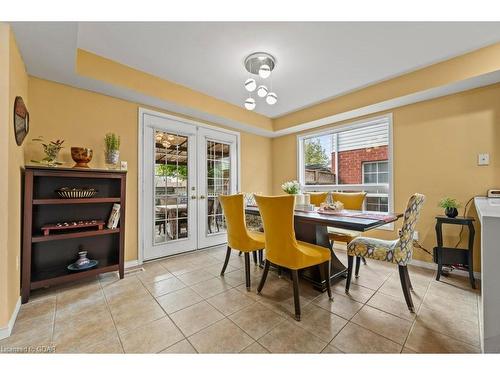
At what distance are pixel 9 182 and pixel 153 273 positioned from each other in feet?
5.23

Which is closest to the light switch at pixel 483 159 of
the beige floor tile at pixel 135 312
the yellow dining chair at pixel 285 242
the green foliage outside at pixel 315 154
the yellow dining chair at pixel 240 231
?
the green foliage outside at pixel 315 154

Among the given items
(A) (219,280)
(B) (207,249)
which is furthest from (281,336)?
(B) (207,249)

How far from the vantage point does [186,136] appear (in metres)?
3.33

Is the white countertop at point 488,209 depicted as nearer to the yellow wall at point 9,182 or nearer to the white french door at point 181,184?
the yellow wall at point 9,182

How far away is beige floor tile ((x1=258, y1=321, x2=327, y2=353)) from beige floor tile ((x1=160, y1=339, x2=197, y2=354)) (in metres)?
0.44

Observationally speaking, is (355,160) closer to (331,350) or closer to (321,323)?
(321,323)

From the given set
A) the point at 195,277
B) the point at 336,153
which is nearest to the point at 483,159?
the point at 336,153

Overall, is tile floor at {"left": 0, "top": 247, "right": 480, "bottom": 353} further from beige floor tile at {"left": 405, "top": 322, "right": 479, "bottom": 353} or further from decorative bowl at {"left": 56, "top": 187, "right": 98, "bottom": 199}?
decorative bowl at {"left": 56, "top": 187, "right": 98, "bottom": 199}

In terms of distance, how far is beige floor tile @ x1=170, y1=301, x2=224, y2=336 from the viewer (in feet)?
4.99

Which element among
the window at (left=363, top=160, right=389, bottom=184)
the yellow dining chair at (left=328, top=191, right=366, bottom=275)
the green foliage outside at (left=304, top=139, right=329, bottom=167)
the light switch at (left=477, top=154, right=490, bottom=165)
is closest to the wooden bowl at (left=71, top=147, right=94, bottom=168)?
the yellow dining chair at (left=328, top=191, right=366, bottom=275)
